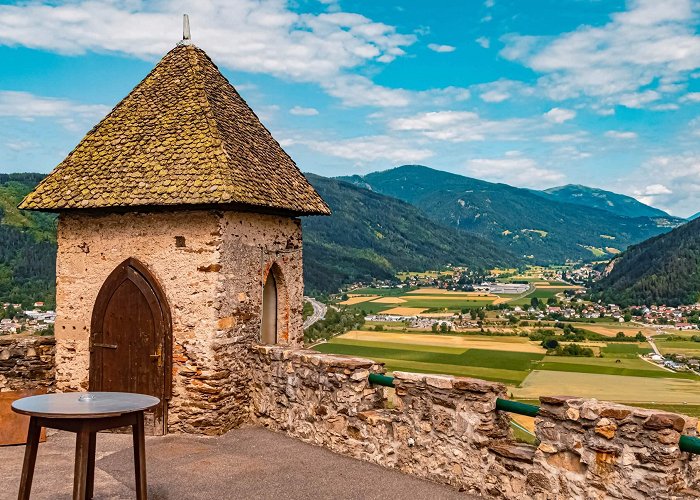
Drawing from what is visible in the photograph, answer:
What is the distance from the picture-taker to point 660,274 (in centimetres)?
8244

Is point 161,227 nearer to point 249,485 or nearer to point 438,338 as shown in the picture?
point 249,485

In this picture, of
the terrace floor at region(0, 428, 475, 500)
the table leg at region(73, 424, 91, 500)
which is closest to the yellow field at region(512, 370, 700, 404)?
the terrace floor at region(0, 428, 475, 500)

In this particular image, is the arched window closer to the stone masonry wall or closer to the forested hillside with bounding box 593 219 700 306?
the stone masonry wall

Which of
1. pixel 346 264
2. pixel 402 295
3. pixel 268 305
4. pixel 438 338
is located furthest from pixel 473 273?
pixel 268 305

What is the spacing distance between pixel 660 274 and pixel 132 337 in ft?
281

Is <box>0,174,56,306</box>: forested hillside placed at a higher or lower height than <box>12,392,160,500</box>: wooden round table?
higher

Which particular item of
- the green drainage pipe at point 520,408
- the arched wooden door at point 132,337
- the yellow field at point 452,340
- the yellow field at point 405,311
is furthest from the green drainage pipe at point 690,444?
the yellow field at point 405,311

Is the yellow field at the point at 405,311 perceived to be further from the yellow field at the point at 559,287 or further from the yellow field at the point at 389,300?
the yellow field at the point at 559,287

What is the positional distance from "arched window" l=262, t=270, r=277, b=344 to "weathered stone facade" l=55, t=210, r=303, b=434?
1.03 meters

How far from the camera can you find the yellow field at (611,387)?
2647cm

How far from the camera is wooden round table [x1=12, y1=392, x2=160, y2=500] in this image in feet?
17.4

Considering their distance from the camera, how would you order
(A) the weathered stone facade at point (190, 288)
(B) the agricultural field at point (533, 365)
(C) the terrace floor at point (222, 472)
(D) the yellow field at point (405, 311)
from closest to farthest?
(C) the terrace floor at point (222, 472) < (A) the weathered stone facade at point (190, 288) < (B) the agricultural field at point (533, 365) < (D) the yellow field at point (405, 311)

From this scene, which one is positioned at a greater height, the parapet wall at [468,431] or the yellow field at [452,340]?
the parapet wall at [468,431]

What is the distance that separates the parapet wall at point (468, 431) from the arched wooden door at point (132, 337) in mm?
1447
